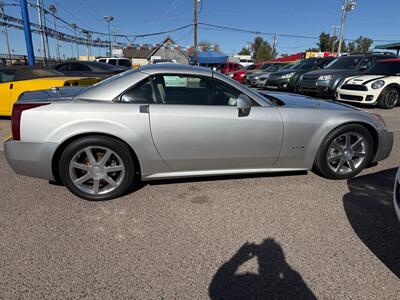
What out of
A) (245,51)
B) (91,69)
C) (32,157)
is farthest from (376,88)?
(245,51)

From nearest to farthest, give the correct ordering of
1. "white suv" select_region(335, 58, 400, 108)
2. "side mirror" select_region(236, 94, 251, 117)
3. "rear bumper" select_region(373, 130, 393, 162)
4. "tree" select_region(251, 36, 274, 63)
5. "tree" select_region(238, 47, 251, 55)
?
"side mirror" select_region(236, 94, 251, 117) < "rear bumper" select_region(373, 130, 393, 162) < "white suv" select_region(335, 58, 400, 108) < "tree" select_region(251, 36, 274, 63) < "tree" select_region(238, 47, 251, 55)

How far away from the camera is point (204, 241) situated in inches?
96.1

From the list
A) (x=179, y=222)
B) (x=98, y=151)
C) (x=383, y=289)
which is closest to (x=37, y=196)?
(x=98, y=151)

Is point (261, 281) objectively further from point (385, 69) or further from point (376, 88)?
point (385, 69)

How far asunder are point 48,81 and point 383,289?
6.97 metres

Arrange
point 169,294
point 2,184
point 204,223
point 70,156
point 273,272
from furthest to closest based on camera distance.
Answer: point 2,184 < point 70,156 < point 204,223 < point 273,272 < point 169,294

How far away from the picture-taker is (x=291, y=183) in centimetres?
356

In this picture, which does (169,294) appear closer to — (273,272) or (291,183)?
(273,272)

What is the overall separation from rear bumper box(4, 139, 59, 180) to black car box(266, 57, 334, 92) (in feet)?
38.0

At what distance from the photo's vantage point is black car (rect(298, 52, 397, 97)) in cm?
1002

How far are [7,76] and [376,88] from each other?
1016 cm

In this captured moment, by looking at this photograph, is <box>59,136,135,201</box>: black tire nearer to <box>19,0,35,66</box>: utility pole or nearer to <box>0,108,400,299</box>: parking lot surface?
<box>0,108,400,299</box>: parking lot surface

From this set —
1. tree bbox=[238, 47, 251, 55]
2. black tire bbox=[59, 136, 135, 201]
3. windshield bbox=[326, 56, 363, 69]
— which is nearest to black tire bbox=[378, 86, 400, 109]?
windshield bbox=[326, 56, 363, 69]

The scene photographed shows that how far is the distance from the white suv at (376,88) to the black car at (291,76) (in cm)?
348
